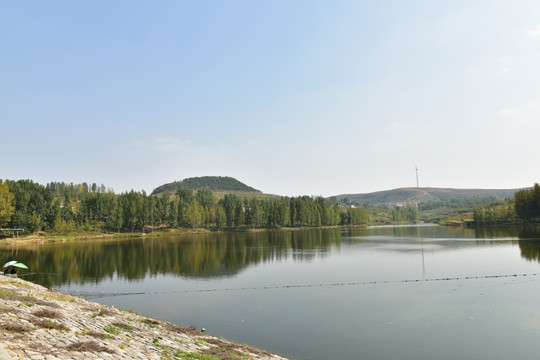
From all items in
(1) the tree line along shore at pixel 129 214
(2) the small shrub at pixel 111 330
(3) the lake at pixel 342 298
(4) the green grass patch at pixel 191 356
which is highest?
(1) the tree line along shore at pixel 129 214

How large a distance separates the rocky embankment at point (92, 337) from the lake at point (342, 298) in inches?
143

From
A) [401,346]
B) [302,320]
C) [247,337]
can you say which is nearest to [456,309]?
[401,346]

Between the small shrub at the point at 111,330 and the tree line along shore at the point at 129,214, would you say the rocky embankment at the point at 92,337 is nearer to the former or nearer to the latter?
the small shrub at the point at 111,330

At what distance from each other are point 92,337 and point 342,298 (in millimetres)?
23104

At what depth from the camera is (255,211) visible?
7470 inches

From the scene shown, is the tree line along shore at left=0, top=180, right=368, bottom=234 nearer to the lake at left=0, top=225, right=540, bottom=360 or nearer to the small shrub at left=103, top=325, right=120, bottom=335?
the lake at left=0, top=225, right=540, bottom=360

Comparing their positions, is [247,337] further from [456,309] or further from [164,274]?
[164,274]

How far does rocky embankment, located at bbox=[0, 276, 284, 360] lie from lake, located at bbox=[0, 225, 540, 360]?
3627 millimetres

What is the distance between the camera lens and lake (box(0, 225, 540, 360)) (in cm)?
2109

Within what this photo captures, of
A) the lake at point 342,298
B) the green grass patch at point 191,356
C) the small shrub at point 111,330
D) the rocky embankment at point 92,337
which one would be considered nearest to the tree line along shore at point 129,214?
the lake at point 342,298

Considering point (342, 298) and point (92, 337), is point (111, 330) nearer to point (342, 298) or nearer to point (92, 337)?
point (92, 337)

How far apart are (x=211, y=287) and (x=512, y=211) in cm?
17921

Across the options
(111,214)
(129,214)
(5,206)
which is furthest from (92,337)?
(129,214)

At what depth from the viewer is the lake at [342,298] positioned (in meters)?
21.1
